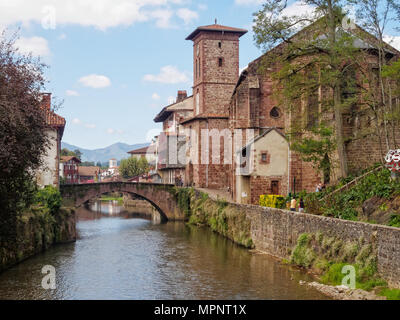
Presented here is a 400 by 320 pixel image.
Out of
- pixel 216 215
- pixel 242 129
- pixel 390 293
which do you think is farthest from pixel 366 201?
pixel 242 129

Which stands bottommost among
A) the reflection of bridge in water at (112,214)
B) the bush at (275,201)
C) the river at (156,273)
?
the river at (156,273)

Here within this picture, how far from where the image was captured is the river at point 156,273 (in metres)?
19.4

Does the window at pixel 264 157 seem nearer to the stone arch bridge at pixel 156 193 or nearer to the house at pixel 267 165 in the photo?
the house at pixel 267 165

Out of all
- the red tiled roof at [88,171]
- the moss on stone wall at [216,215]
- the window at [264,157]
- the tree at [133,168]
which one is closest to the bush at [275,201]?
the moss on stone wall at [216,215]

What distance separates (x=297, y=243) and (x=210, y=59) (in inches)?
1394

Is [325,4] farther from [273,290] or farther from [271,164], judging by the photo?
[273,290]

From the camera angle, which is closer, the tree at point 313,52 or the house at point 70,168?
the tree at point 313,52

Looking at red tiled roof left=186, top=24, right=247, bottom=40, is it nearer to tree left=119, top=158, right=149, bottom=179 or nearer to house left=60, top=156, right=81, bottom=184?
house left=60, top=156, right=81, bottom=184

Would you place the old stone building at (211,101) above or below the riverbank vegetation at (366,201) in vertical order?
above

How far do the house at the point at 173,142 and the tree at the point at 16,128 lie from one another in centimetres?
3684

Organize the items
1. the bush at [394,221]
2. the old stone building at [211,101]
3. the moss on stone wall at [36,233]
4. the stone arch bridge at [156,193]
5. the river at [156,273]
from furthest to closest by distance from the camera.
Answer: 1. the old stone building at [211,101]
2. the stone arch bridge at [156,193]
3. the moss on stone wall at [36,233]
4. the river at [156,273]
5. the bush at [394,221]

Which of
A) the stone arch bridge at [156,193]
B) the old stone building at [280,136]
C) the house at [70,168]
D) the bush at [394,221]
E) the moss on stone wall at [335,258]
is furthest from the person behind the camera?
the house at [70,168]

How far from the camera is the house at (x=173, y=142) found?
59.6m

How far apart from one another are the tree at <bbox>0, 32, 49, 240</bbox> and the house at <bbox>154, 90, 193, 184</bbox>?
36.8m
